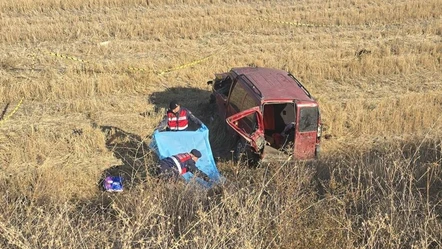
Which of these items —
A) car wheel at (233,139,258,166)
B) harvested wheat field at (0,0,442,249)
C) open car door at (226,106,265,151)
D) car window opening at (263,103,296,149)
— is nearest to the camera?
harvested wheat field at (0,0,442,249)

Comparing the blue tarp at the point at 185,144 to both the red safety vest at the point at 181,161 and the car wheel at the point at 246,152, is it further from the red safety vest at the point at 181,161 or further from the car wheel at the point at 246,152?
the red safety vest at the point at 181,161

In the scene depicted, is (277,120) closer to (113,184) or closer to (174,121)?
(174,121)

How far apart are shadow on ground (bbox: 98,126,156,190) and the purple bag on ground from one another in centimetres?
8

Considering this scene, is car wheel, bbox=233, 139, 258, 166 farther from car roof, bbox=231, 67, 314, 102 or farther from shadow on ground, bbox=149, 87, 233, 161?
car roof, bbox=231, 67, 314, 102

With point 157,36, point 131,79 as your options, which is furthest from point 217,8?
point 131,79

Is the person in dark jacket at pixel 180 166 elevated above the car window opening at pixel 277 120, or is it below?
above

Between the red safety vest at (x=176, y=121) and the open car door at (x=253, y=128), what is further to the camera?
the red safety vest at (x=176, y=121)

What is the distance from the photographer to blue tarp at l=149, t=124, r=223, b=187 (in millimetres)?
8891

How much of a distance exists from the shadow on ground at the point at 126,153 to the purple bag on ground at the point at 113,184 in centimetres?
8

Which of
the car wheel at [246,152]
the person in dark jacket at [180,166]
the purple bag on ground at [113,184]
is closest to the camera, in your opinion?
the person in dark jacket at [180,166]

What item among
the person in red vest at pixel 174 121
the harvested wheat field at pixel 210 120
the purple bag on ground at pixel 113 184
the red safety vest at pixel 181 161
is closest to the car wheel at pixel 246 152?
the harvested wheat field at pixel 210 120

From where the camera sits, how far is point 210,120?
1117cm

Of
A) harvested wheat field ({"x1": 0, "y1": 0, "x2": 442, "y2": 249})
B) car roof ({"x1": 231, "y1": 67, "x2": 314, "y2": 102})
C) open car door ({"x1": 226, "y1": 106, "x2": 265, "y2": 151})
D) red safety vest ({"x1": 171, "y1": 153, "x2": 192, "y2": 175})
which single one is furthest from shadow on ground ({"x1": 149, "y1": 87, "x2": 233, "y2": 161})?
red safety vest ({"x1": 171, "y1": 153, "x2": 192, "y2": 175})

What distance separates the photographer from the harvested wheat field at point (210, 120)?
4934 millimetres
